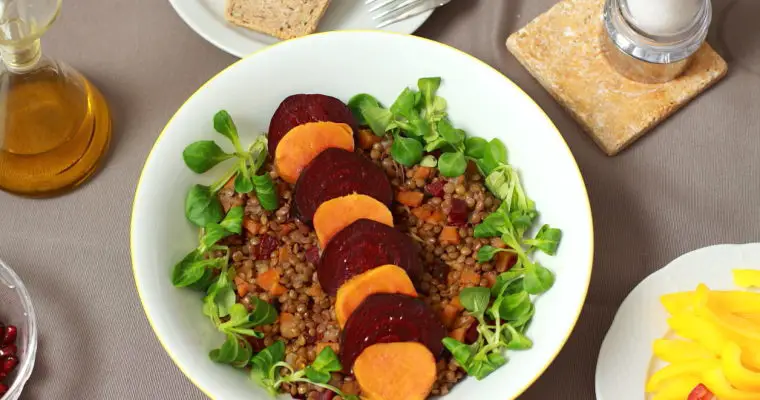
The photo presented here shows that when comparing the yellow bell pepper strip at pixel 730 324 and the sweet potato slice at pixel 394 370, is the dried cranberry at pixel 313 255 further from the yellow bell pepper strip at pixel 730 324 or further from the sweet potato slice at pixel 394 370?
the yellow bell pepper strip at pixel 730 324

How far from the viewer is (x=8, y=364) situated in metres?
1.67

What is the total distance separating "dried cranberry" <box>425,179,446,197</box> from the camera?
1652 mm

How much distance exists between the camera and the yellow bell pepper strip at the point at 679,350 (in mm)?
1583

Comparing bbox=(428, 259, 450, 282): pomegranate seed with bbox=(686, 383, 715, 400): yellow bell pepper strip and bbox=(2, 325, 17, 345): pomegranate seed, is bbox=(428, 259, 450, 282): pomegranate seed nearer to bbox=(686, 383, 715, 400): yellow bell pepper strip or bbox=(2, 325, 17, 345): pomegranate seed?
bbox=(686, 383, 715, 400): yellow bell pepper strip

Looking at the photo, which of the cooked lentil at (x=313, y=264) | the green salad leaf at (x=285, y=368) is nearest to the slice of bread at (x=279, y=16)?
the cooked lentil at (x=313, y=264)

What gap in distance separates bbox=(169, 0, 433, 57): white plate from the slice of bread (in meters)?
0.02

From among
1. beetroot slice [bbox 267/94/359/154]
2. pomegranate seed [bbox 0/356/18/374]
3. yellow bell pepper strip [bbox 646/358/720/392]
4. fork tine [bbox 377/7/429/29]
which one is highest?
beetroot slice [bbox 267/94/359/154]

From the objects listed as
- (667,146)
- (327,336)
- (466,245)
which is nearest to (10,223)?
(327,336)

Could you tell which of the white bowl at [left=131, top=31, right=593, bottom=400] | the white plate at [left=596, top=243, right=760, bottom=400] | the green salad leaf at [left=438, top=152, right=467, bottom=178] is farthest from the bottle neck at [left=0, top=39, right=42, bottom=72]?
the white plate at [left=596, top=243, right=760, bottom=400]

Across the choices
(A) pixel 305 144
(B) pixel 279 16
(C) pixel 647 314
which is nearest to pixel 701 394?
(C) pixel 647 314

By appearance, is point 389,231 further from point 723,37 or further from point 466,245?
point 723,37

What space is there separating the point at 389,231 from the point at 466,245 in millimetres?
195

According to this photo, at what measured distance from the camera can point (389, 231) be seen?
1.50 metres

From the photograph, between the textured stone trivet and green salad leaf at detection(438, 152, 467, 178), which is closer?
green salad leaf at detection(438, 152, 467, 178)
